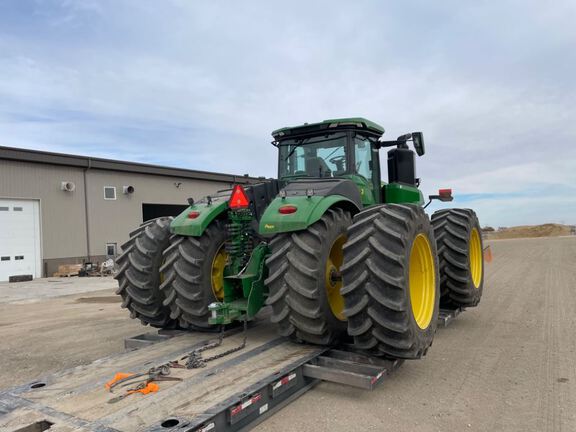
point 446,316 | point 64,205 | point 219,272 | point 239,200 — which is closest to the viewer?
point 239,200

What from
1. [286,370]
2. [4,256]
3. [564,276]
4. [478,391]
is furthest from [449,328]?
[4,256]

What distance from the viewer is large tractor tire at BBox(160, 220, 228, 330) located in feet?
15.9

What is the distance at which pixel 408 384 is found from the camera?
4.43 metres

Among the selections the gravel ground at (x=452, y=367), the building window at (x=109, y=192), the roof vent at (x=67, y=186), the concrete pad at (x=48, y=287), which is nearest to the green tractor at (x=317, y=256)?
the gravel ground at (x=452, y=367)

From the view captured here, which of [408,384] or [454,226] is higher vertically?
[454,226]

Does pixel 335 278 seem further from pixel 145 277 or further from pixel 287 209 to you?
pixel 145 277

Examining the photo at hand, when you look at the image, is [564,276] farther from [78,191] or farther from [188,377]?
[78,191]

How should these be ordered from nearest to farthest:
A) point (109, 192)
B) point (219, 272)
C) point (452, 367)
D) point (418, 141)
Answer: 1. point (452, 367)
2. point (219, 272)
3. point (418, 141)
4. point (109, 192)

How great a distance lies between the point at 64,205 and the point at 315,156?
16.6 m

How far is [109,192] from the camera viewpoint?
21.0m

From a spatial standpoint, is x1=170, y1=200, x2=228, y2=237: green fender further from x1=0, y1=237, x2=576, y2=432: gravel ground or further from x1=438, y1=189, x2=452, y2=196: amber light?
x1=438, y1=189, x2=452, y2=196: amber light

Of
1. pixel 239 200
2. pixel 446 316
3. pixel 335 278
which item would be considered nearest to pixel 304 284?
pixel 335 278

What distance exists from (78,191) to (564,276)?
731 inches

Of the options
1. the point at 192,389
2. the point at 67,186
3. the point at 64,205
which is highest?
the point at 67,186
